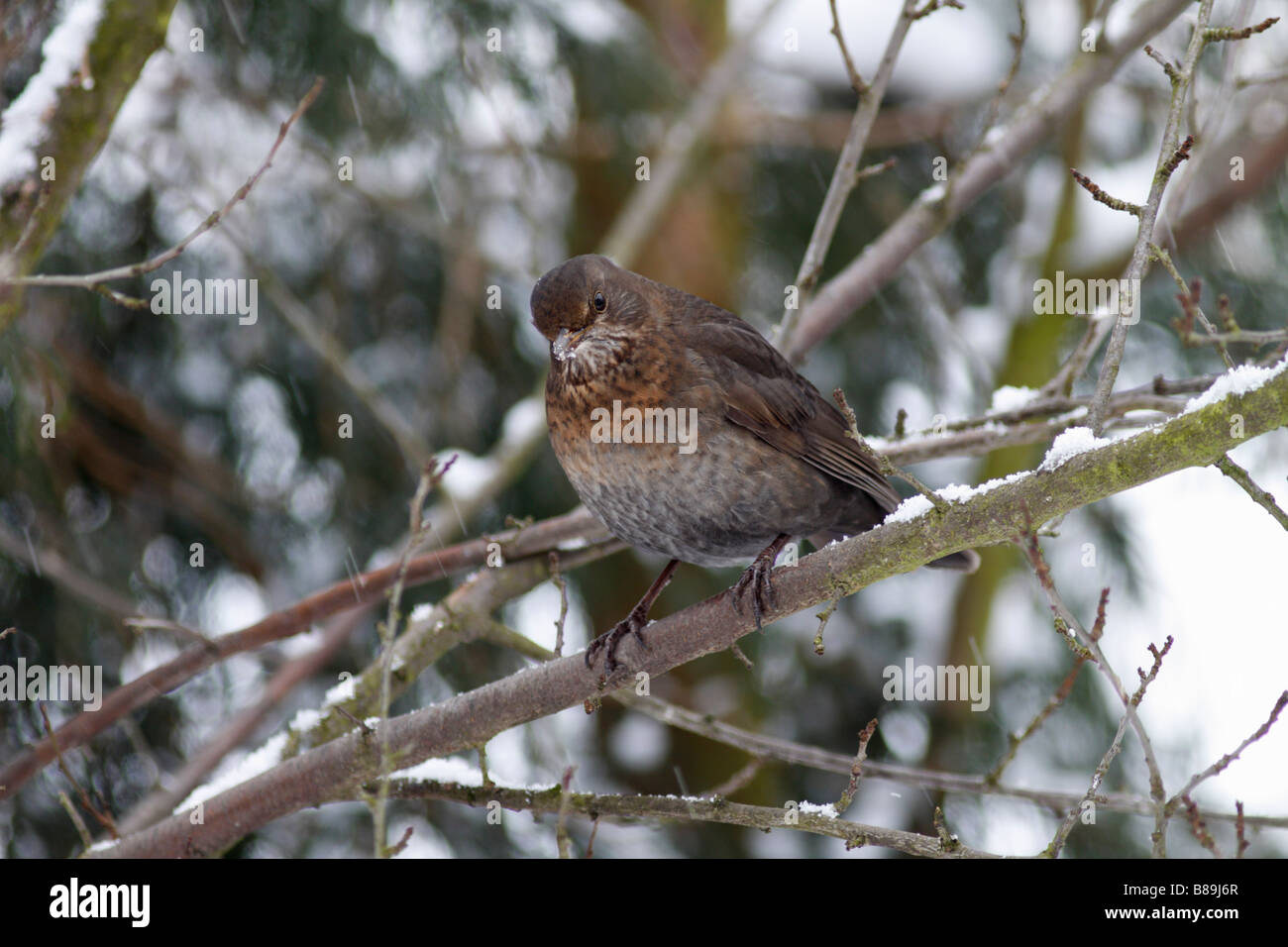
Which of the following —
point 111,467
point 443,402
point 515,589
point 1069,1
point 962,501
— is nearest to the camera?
point 962,501

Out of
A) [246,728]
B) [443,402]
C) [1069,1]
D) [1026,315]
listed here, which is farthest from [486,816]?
[1069,1]

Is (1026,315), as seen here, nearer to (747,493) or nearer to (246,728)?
(747,493)

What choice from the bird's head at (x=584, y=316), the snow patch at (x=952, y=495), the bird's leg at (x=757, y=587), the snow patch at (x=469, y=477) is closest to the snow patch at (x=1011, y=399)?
the bird's leg at (x=757, y=587)

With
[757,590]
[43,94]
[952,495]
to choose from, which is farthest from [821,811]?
[43,94]

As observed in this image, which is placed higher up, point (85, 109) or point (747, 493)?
point (85, 109)

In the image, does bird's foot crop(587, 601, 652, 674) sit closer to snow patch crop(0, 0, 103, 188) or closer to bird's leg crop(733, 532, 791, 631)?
bird's leg crop(733, 532, 791, 631)

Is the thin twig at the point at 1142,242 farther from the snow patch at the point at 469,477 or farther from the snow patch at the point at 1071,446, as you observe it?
the snow patch at the point at 469,477

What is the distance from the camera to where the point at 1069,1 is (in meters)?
6.73

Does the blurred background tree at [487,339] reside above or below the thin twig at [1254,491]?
above

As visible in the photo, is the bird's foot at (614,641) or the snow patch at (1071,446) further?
the bird's foot at (614,641)

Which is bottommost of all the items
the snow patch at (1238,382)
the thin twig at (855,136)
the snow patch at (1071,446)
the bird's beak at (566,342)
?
the snow patch at (1071,446)

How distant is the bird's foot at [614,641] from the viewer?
10.3 feet
